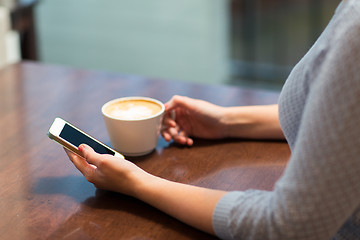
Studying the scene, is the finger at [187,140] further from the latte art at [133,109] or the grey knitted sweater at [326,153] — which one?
the grey knitted sweater at [326,153]

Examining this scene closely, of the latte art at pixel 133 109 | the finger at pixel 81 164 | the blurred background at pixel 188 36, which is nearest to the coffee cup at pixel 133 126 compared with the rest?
the latte art at pixel 133 109

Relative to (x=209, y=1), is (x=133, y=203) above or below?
below

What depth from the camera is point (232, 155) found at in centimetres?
94

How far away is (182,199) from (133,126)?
0.22 m

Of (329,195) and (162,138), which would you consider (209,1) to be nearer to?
(162,138)

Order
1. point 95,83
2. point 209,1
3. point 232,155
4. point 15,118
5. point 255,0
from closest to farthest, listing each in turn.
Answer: point 232,155
point 15,118
point 95,83
point 209,1
point 255,0

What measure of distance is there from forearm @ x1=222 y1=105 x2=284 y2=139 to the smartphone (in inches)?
11.7

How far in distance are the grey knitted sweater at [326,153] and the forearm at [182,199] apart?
0.28 ft

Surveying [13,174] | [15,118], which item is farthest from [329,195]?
[15,118]

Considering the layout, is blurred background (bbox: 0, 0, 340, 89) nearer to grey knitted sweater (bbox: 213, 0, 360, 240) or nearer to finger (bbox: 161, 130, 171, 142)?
finger (bbox: 161, 130, 171, 142)

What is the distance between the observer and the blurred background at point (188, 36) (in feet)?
9.07

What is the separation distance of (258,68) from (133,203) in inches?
94.6

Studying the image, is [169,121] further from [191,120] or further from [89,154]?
[89,154]

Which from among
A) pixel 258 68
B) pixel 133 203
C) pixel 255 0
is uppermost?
pixel 255 0
